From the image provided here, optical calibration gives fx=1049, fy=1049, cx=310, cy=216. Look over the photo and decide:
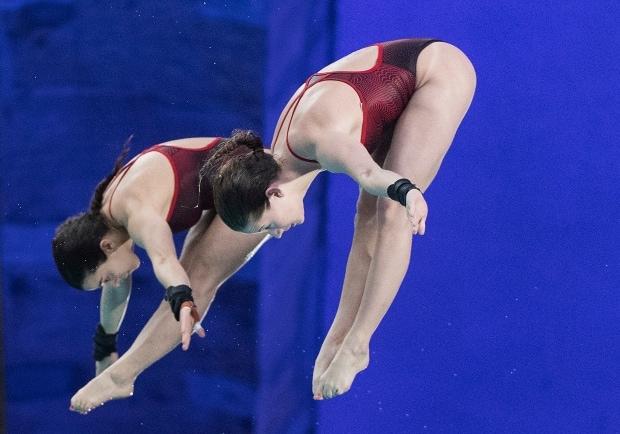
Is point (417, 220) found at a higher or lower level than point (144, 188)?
higher

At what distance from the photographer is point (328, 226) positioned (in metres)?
4.50

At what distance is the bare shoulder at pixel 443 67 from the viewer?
3.03m

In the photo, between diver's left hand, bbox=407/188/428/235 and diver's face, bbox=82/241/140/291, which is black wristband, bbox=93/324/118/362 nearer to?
diver's face, bbox=82/241/140/291

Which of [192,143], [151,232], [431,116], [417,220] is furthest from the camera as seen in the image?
[192,143]

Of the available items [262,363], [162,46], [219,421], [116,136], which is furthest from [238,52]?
[219,421]

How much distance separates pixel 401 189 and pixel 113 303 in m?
1.46

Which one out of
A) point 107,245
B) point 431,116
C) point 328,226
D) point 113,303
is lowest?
point 328,226

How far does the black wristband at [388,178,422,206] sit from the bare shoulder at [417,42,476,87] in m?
0.59

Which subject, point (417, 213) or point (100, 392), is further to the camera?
point (100, 392)

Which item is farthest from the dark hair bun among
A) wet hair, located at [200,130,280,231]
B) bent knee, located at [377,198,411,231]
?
bent knee, located at [377,198,411,231]

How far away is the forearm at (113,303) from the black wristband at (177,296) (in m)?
0.68

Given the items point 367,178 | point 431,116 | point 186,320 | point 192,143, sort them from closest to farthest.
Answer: point 367,178 → point 186,320 → point 431,116 → point 192,143

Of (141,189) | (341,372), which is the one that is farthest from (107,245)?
(341,372)

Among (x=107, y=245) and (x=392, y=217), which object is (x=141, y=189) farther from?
(x=392, y=217)
